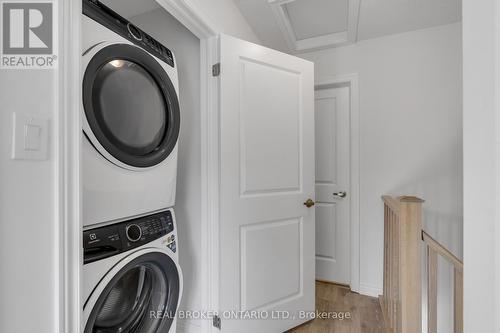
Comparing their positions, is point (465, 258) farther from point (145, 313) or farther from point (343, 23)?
point (343, 23)

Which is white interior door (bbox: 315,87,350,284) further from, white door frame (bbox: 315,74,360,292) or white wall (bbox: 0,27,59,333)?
white wall (bbox: 0,27,59,333)

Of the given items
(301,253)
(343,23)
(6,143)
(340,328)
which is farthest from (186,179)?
(343,23)

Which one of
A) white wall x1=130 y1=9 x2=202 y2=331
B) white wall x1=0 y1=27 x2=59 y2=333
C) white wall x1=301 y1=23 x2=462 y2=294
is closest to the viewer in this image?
white wall x1=0 y1=27 x2=59 y2=333

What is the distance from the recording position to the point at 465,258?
810mm

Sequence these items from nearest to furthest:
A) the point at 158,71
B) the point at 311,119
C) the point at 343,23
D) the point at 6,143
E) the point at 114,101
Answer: the point at 6,143 < the point at 114,101 < the point at 158,71 < the point at 311,119 < the point at 343,23

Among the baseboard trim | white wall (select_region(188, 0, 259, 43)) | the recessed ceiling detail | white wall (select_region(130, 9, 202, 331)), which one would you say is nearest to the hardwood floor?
the baseboard trim

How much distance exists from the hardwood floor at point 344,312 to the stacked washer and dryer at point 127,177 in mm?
1162

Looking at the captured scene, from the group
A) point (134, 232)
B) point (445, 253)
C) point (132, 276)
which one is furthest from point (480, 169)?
point (132, 276)

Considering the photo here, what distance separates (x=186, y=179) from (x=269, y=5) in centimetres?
139

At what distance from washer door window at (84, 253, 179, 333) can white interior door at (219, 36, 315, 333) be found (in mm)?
358

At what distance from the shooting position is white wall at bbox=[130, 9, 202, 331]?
5.39 feet

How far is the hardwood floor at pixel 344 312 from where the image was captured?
184 centimetres

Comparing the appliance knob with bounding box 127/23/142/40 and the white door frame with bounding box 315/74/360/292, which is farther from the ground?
the appliance knob with bounding box 127/23/142/40

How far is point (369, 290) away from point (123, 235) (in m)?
2.19
